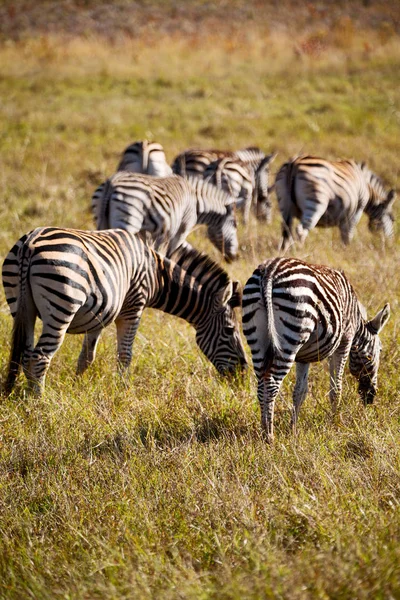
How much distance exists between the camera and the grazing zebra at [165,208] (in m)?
8.14

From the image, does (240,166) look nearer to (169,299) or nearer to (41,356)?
(169,299)

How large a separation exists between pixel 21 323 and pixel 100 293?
0.61 metres

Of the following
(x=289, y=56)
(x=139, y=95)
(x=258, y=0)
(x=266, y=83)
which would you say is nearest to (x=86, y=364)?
(x=139, y=95)

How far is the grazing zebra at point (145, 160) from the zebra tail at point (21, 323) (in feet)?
20.7

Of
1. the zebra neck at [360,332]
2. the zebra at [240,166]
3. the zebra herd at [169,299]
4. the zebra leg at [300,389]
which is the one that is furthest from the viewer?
the zebra at [240,166]

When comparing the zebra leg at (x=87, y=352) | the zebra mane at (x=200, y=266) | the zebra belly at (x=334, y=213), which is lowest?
the zebra leg at (x=87, y=352)

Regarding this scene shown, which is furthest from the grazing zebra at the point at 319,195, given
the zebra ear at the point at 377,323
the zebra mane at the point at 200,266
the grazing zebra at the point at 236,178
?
the zebra ear at the point at 377,323

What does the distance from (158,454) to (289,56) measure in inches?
898

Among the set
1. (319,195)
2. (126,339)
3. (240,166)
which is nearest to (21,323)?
(126,339)

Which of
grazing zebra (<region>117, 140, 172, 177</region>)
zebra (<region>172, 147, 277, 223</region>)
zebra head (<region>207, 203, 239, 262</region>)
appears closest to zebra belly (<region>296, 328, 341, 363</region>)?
zebra head (<region>207, 203, 239, 262</region>)

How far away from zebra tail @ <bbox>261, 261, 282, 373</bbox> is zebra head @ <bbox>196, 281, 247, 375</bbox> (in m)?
1.43

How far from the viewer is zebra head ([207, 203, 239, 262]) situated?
9.48m

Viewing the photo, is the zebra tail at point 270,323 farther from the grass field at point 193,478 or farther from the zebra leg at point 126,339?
the zebra leg at point 126,339

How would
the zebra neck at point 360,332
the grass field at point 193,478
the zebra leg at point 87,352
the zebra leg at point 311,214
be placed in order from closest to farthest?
the grass field at point 193,478
the zebra neck at point 360,332
the zebra leg at point 87,352
the zebra leg at point 311,214
